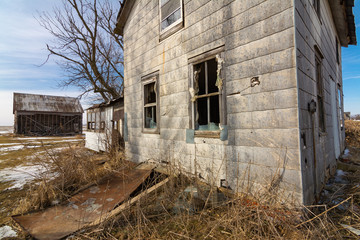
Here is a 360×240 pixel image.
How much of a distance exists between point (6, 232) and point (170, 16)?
6.16m

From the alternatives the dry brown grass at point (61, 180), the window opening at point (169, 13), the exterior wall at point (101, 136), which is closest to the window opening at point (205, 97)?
the window opening at point (169, 13)

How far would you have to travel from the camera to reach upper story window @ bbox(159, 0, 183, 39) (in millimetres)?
5142

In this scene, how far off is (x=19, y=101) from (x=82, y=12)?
67.3ft

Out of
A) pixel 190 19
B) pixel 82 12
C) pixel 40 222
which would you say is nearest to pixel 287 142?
pixel 190 19

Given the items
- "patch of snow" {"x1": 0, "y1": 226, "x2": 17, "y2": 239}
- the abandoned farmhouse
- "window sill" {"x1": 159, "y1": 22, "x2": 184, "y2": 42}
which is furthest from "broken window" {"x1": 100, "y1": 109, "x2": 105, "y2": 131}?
"patch of snow" {"x1": 0, "y1": 226, "x2": 17, "y2": 239}

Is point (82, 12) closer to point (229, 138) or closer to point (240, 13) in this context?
point (240, 13)

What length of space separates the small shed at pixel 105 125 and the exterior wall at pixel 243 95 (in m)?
4.23

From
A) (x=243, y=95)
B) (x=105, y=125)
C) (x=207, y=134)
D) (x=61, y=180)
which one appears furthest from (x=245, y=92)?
(x=105, y=125)

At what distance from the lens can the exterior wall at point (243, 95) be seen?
3.01 metres

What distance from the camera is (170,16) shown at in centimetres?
547

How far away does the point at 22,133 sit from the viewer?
25.6m

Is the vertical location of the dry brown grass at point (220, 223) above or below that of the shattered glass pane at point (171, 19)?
below

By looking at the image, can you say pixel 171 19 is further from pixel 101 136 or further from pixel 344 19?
pixel 101 136

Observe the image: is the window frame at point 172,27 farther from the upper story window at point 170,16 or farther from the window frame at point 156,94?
the window frame at point 156,94
